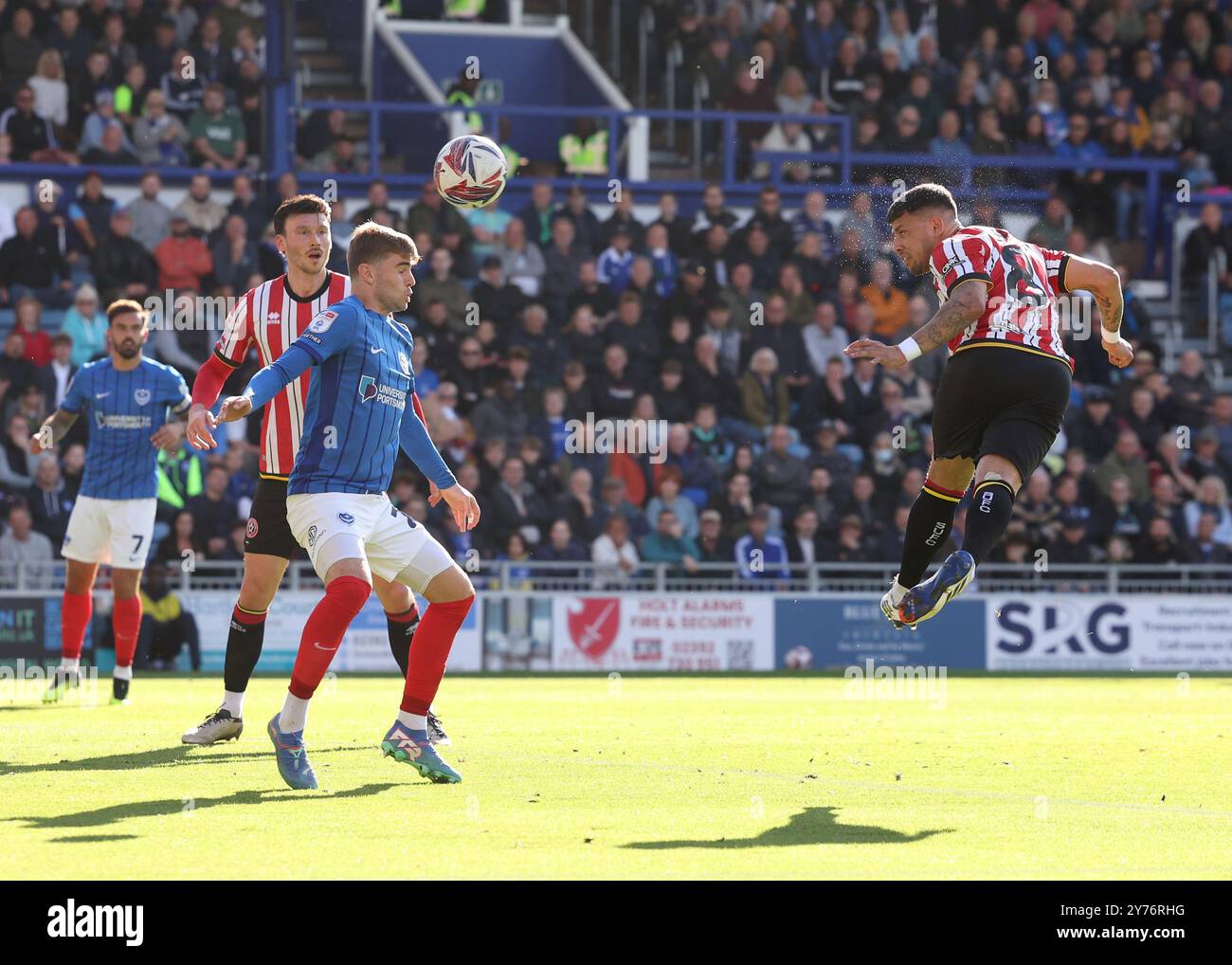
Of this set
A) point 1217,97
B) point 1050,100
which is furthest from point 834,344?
point 1217,97

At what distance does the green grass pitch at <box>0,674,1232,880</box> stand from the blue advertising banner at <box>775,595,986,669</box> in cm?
747

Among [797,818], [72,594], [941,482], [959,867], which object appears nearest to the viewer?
[959,867]

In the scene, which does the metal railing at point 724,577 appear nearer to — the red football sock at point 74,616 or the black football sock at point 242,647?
the red football sock at point 74,616

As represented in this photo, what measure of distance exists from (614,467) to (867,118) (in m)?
7.43

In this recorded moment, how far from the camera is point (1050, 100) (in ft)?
90.4

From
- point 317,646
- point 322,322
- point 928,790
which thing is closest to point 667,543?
point 928,790

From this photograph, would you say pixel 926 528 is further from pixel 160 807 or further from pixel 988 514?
pixel 160 807

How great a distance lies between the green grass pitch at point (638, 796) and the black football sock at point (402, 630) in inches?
19.4

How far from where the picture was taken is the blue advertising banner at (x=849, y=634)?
21.2 m

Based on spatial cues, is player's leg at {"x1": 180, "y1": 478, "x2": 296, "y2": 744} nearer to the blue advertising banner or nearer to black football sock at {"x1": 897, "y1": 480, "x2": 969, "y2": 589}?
black football sock at {"x1": 897, "y1": 480, "x2": 969, "y2": 589}

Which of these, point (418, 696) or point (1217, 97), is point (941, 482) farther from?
point (1217, 97)

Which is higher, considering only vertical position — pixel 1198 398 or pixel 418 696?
pixel 1198 398

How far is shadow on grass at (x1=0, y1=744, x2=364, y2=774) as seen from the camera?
352 inches

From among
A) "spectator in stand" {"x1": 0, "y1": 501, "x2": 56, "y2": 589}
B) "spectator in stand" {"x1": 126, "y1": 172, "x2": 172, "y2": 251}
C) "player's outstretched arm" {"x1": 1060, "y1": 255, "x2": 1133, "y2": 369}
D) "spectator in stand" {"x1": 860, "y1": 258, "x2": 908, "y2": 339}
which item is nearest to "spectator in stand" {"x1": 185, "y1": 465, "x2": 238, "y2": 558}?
"spectator in stand" {"x1": 0, "y1": 501, "x2": 56, "y2": 589}
